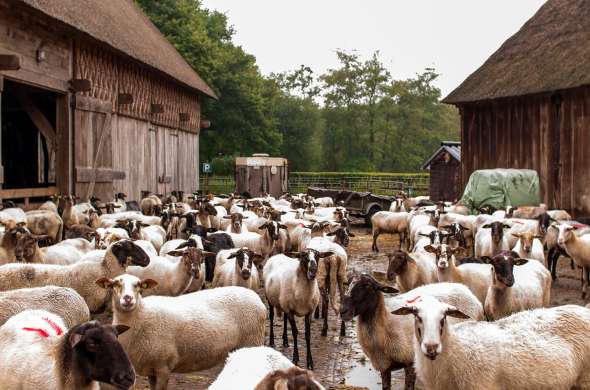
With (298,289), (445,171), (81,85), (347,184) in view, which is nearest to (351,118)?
(347,184)

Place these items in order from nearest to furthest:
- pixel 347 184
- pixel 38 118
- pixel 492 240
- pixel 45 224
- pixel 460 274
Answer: pixel 460 274 < pixel 492 240 < pixel 45 224 < pixel 38 118 < pixel 347 184

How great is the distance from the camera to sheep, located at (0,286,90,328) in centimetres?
655

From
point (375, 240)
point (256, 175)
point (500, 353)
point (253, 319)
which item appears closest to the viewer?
point (500, 353)

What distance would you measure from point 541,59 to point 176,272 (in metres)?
19.1

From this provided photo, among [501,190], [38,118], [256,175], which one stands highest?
[38,118]

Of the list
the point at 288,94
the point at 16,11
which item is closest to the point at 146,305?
the point at 16,11

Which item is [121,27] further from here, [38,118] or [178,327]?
[178,327]

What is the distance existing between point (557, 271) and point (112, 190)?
13055 millimetres

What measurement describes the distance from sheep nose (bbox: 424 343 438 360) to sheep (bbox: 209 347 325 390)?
4.41 ft

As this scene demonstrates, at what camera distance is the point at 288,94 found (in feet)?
246

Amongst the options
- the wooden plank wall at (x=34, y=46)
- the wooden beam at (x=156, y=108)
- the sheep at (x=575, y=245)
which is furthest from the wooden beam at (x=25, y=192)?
the sheep at (x=575, y=245)

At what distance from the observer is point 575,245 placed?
42.3ft

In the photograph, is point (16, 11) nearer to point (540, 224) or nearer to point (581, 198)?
point (540, 224)

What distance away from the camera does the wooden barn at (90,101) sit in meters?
15.2
